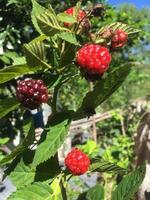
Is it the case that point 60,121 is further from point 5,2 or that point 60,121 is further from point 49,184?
point 5,2

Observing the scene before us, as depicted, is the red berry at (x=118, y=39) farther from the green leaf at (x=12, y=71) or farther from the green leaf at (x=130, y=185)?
the green leaf at (x=130, y=185)

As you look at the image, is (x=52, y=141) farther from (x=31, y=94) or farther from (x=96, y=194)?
(x=96, y=194)

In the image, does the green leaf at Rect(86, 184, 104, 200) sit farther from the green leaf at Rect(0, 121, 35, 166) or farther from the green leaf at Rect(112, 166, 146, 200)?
the green leaf at Rect(0, 121, 35, 166)

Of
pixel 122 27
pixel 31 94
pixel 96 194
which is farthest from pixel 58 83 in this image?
pixel 96 194

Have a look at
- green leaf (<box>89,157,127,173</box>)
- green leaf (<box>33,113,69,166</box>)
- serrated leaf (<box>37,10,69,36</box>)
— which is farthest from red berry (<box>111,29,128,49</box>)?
green leaf (<box>89,157,127,173</box>)

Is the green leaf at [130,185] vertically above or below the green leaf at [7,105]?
below

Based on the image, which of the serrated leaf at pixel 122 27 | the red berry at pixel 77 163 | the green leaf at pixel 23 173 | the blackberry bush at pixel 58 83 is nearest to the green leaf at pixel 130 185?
the blackberry bush at pixel 58 83

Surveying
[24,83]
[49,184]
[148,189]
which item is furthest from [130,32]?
[148,189]
